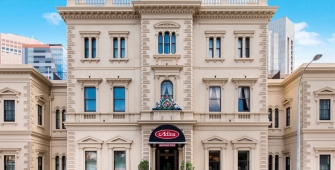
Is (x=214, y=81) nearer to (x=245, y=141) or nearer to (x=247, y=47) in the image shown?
Answer: (x=247, y=47)

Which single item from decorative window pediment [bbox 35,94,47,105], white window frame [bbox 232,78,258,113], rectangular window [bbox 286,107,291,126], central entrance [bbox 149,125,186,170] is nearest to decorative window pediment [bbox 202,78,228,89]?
white window frame [bbox 232,78,258,113]

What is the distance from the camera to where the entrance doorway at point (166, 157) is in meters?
29.4

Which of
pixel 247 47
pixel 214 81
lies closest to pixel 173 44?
pixel 214 81

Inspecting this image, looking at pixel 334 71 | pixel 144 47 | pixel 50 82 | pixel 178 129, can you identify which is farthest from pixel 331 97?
pixel 50 82

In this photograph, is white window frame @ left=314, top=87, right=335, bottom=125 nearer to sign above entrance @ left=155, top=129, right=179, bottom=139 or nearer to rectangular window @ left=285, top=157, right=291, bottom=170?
rectangular window @ left=285, top=157, right=291, bottom=170

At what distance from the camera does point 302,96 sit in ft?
98.2

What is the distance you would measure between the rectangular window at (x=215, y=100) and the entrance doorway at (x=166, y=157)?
4.34 m

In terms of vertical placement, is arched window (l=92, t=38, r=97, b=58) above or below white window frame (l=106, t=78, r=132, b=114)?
above

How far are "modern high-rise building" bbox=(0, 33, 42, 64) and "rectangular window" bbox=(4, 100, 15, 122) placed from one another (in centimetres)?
13404

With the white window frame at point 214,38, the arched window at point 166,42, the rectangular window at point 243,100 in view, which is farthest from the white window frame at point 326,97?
the arched window at point 166,42

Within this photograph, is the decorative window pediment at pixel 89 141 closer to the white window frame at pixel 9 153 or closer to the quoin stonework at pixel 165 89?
the quoin stonework at pixel 165 89

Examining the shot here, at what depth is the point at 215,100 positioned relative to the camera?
29875 millimetres

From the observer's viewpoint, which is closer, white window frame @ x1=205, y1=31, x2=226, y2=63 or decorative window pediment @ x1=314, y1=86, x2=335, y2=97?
decorative window pediment @ x1=314, y1=86, x2=335, y2=97

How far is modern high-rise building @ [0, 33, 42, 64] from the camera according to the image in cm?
15762
